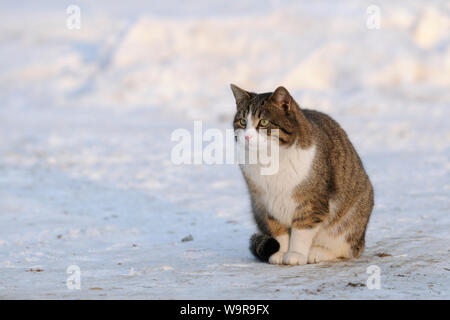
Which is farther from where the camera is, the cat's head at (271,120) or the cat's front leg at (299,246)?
the cat's front leg at (299,246)

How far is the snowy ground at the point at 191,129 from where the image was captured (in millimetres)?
4016

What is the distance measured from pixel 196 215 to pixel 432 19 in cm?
1027

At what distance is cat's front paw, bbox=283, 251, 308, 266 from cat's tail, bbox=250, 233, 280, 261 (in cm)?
10

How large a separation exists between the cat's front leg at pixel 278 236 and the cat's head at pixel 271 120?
54 cm

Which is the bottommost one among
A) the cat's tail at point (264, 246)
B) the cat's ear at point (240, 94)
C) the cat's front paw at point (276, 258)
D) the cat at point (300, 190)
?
the cat's front paw at point (276, 258)

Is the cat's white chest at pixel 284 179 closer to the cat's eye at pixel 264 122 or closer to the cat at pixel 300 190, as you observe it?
the cat at pixel 300 190

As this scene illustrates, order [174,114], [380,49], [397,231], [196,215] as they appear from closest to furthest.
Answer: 1. [397,231]
2. [196,215]
3. [174,114]
4. [380,49]

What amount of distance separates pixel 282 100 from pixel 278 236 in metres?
0.90

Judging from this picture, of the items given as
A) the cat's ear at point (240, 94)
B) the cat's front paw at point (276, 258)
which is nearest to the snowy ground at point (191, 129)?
the cat's front paw at point (276, 258)

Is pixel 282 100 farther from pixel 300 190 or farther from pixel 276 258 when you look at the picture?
pixel 276 258

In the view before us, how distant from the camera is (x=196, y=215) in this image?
6.33 m

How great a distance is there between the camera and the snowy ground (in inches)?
158
